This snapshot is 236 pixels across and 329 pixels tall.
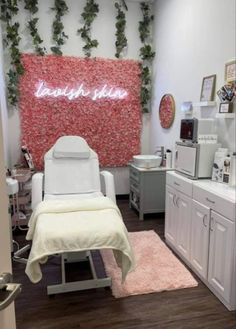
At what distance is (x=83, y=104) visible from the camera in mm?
4293

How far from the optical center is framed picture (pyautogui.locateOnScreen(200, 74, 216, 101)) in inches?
109

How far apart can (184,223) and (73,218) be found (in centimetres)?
109

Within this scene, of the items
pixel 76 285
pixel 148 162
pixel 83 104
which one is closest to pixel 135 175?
pixel 148 162

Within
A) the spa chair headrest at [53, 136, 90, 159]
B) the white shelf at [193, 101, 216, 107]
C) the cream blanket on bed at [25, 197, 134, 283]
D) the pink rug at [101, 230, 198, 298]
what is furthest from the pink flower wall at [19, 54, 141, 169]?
the cream blanket on bed at [25, 197, 134, 283]

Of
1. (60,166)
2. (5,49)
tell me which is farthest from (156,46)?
(60,166)

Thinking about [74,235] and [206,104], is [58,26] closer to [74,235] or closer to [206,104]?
[206,104]

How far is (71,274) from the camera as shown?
2.53 m

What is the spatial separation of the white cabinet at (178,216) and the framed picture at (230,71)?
98 centimetres

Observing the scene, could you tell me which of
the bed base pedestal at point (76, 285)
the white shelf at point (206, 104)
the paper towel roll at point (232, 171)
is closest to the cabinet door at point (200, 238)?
the paper towel roll at point (232, 171)

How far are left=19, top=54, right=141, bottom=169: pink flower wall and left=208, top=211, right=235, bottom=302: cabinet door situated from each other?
2.57 metres

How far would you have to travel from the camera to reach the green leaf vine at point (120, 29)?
422 centimetres

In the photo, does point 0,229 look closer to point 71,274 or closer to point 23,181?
point 71,274

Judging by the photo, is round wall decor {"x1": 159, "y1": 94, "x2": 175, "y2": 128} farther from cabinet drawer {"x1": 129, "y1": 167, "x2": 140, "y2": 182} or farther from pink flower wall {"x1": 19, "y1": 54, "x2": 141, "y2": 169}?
cabinet drawer {"x1": 129, "y1": 167, "x2": 140, "y2": 182}

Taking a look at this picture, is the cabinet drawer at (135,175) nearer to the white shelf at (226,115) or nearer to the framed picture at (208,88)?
the framed picture at (208,88)
